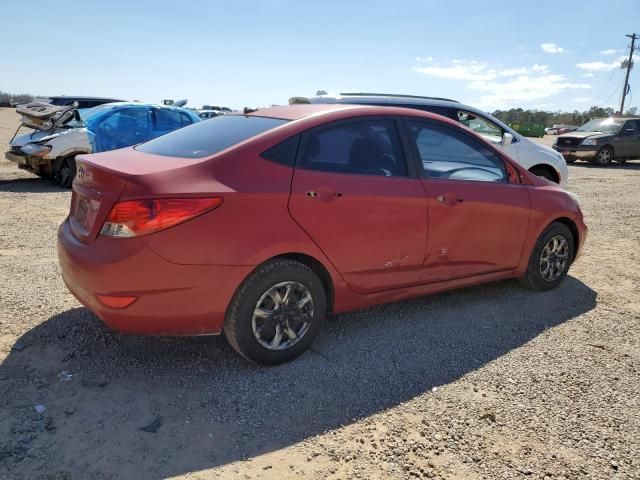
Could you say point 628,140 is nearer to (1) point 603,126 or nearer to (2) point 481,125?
(1) point 603,126

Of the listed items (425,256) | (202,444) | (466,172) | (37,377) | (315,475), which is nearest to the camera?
(315,475)

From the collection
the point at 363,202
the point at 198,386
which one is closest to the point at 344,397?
the point at 198,386

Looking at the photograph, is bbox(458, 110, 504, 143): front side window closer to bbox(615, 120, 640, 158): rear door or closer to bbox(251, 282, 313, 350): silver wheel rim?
bbox(251, 282, 313, 350): silver wheel rim

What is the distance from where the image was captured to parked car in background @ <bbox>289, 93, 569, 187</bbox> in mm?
7969

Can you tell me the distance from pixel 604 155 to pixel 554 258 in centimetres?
1634

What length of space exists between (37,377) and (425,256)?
2.75 meters

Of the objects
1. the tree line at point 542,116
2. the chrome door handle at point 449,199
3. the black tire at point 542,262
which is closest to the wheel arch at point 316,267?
the chrome door handle at point 449,199

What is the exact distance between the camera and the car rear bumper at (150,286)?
2.86 m

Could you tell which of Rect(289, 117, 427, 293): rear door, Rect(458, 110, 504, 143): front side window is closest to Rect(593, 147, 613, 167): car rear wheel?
Rect(458, 110, 504, 143): front side window

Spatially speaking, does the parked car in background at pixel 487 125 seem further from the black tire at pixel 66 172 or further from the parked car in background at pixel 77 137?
the black tire at pixel 66 172

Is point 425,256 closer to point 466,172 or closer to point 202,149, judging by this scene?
point 466,172

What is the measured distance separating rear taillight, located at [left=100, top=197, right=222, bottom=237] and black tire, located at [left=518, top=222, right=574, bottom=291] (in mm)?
3311

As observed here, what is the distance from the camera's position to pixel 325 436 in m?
2.74

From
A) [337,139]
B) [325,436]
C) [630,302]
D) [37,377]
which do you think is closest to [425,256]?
[337,139]
